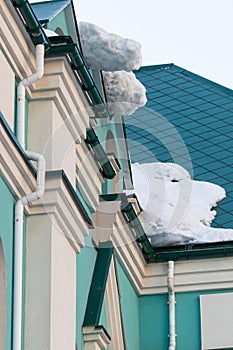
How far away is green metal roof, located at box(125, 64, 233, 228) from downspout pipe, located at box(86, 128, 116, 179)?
12.5 ft

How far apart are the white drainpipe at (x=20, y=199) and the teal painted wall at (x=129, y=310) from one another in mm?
3613

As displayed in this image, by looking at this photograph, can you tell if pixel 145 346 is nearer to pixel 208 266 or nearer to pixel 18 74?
pixel 208 266

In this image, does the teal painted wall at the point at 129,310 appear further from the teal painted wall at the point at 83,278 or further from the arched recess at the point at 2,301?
the arched recess at the point at 2,301

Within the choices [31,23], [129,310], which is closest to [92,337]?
[129,310]

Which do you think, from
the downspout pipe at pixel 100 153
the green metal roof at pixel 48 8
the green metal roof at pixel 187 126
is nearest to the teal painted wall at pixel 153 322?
the green metal roof at pixel 187 126

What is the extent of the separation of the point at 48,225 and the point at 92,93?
5.36 feet

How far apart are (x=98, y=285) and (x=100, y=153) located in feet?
3.75

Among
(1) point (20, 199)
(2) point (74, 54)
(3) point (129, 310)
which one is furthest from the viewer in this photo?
(3) point (129, 310)

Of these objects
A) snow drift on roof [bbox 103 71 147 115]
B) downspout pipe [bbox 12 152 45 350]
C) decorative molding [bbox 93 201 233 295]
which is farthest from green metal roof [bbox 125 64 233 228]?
downspout pipe [bbox 12 152 45 350]

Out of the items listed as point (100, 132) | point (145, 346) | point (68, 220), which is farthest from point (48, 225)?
point (145, 346)

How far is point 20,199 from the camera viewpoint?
34.1 ft

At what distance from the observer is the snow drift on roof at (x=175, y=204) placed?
1595 cm

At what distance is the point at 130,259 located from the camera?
14.8m

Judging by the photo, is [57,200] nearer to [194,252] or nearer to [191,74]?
[194,252]
